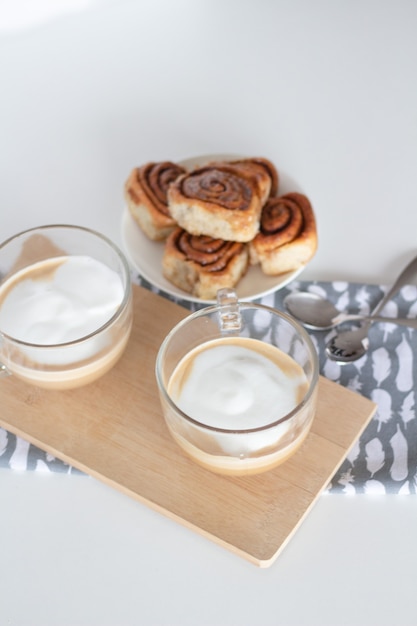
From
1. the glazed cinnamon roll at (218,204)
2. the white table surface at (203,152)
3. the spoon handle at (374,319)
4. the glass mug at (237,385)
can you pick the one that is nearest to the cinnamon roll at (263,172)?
the glazed cinnamon roll at (218,204)

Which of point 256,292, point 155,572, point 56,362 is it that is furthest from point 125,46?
point 155,572

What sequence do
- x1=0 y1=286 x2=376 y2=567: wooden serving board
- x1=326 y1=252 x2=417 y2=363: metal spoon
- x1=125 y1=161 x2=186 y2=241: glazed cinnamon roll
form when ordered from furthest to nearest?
x1=125 y1=161 x2=186 y2=241: glazed cinnamon roll → x1=326 y1=252 x2=417 y2=363: metal spoon → x1=0 y1=286 x2=376 y2=567: wooden serving board

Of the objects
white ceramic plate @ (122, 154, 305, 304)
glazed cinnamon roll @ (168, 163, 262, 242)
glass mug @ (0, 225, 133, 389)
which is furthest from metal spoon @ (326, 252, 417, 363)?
glass mug @ (0, 225, 133, 389)

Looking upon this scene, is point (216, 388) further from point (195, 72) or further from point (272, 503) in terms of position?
point (195, 72)

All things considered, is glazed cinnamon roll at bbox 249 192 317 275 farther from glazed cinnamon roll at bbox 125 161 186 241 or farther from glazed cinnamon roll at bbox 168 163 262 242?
glazed cinnamon roll at bbox 125 161 186 241

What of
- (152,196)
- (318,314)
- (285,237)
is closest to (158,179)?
(152,196)

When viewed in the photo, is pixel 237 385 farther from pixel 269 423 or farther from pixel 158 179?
pixel 158 179

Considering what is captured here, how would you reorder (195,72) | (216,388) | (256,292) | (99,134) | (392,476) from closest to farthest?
(216,388), (392,476), (256,292), (99,134), (195,72)
